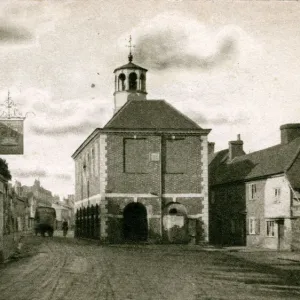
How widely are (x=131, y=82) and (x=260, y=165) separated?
13.3 meters

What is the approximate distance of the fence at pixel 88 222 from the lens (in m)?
43.2

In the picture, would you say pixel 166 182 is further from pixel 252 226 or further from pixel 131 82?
pixel 131 82

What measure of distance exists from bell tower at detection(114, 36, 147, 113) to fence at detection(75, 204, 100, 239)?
30.2ft

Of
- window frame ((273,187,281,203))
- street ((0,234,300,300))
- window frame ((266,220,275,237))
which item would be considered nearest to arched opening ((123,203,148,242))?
window frame ((266,220,275,237))

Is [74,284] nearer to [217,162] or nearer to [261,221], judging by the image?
[261,221]

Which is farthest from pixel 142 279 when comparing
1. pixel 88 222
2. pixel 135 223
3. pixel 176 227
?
pixel 88 222

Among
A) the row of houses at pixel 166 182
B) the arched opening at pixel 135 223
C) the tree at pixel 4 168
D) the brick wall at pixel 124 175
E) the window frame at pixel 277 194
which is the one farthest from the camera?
the arched opening at pixel 135 223

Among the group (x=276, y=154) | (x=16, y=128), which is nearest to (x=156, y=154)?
(x=276, y=154)

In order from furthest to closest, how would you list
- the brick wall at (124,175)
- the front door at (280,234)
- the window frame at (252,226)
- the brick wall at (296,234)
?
1. the brick wall at (124,175)
2. the window frame at (252,226)
3. the front door at (280,234)
4. the brick wall at (296,234)

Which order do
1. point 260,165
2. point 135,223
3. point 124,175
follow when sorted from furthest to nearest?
point 260,165 → point 135,223 → point 124,175

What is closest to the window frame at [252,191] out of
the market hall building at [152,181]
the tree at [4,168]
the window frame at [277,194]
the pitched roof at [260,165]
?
the pitched roof at [260,165]

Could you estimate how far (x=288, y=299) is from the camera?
13789 mm

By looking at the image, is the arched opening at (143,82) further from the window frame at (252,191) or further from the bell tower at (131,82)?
the window frame at (252,191)

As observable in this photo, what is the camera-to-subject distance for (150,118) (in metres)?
42.9
